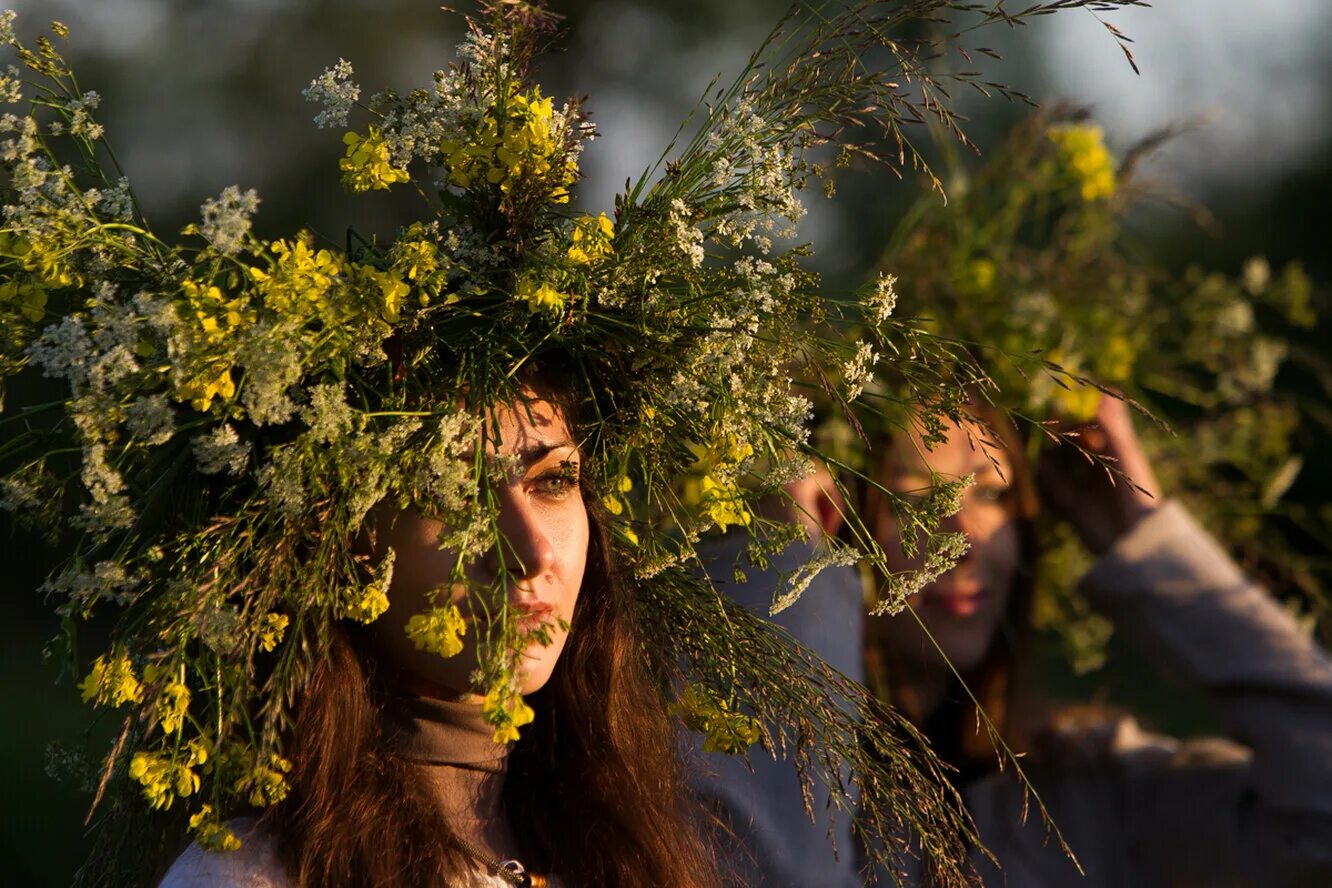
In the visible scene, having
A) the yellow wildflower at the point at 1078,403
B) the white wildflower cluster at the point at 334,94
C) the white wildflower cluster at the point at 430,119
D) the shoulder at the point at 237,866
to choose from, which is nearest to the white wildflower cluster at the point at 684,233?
the white wildflower cluster at the point at 430,119

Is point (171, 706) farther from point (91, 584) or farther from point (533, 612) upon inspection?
point (533, 612)

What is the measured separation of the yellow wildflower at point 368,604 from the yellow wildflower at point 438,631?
47 millimetres

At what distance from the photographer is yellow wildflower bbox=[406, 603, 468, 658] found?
1324mm

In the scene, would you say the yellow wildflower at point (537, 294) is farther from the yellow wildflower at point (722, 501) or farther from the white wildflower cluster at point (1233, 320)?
the white wildflower cluster at point (1233, 320)

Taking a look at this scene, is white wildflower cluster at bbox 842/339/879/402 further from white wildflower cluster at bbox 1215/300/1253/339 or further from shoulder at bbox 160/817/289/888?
white wildflower cluster at bbox 1215/300/1253/339

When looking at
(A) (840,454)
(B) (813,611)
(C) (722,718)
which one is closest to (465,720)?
(C) (722,718)

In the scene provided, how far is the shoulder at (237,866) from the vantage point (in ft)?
4.68

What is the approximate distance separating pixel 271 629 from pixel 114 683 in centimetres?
16

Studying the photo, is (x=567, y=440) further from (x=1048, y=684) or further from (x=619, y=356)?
(x=1048, y=684)

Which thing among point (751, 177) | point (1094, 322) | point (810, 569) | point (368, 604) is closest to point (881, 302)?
point (751, 177)

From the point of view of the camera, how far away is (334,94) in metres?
1.41

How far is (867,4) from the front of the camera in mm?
1426

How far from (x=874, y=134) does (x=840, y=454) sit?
581 centimetres

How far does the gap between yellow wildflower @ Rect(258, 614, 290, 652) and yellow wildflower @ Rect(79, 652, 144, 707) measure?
13 cm
